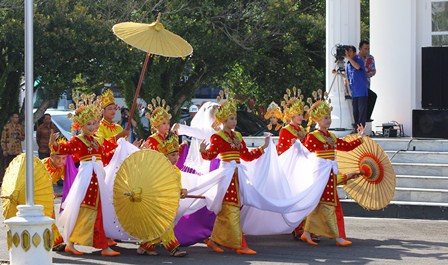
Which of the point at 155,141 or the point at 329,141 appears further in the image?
the point at 329,141

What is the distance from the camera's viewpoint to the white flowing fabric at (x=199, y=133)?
42.2 ft

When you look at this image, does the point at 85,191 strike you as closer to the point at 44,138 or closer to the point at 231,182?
the point at 231,182

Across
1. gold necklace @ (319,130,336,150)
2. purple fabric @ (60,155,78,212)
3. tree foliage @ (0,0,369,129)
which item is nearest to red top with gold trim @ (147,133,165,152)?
purple fabric @ (60,155,78,212)

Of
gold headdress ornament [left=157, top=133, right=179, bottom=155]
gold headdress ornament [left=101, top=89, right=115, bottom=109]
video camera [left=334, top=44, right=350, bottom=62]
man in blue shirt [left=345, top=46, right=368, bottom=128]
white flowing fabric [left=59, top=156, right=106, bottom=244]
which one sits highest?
video camera [left=334, top=44, right=350, bottom=62]

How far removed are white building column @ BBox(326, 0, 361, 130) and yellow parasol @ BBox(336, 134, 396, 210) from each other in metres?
4.52

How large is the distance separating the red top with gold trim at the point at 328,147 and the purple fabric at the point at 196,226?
118 centimetres

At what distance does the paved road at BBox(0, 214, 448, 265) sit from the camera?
1125 cm

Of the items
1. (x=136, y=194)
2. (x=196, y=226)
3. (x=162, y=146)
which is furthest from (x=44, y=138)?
(x=136, y=194)

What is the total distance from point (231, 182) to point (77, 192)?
1.75 meters

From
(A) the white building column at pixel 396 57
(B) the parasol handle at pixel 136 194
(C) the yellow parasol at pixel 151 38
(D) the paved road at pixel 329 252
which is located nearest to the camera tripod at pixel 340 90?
(A) the white building column at pixel 396 57

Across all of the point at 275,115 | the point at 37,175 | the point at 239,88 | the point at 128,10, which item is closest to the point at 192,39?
the point at 128,10

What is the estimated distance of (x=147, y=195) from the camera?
11.2m

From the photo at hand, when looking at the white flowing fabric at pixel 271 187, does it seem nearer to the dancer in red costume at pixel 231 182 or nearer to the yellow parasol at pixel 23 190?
the dancer in red costume at pixel 231 182

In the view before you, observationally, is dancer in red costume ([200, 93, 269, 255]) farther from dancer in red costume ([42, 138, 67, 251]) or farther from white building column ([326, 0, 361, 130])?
white building column ([326, 0, 361, 130])
